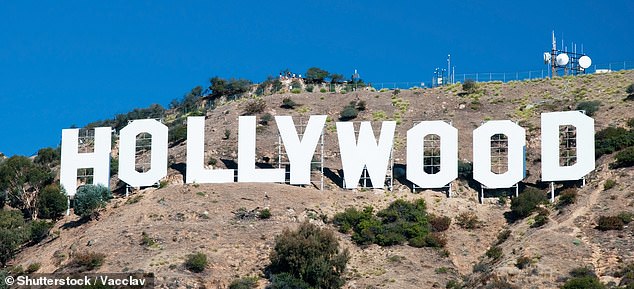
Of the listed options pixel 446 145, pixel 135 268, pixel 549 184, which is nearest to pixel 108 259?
pixel 135 268

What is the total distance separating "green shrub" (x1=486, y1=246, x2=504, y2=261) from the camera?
6428cm

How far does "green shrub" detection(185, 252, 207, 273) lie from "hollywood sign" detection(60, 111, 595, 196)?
37.6 ft

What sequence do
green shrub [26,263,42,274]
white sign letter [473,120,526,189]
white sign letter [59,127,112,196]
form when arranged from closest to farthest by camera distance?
1. green shrub [26,263,42,274]
2. white sign letter [473,120,526,189]
3. white sign letter [59,127,112,196]

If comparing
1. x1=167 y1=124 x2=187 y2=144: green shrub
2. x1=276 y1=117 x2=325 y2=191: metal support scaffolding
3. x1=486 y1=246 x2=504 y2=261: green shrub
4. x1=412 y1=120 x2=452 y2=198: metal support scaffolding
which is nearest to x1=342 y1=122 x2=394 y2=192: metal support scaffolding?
x1=412 y1=120 x2=452 y2=198: metal support scaffolding

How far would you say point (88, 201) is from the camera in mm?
71938

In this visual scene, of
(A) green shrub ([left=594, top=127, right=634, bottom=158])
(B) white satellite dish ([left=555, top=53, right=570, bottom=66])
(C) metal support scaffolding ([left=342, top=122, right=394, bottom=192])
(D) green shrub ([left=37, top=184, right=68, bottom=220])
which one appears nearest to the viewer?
(A) green shrub ([left=594, top=127, right=634, bottom=158])

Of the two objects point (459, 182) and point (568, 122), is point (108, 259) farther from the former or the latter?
point (568, 122)

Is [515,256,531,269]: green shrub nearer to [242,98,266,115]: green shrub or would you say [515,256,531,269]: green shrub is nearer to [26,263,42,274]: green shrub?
[26,263,42,274]: green shrub

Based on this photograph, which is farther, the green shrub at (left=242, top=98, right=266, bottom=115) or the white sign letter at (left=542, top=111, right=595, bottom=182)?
the green shrub at (left=242, top=98, right=266, bottom=115)

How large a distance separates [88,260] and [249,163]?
1403cm

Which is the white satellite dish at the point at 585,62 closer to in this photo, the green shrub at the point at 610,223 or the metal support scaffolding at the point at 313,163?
the metal support scaffolding at the point at 313,163

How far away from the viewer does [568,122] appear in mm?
72812

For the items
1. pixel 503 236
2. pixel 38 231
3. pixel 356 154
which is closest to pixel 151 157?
pixel 38 231

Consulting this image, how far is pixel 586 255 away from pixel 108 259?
24.7 metres
